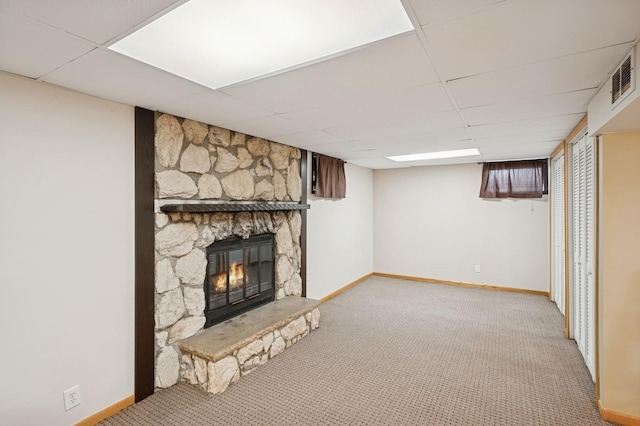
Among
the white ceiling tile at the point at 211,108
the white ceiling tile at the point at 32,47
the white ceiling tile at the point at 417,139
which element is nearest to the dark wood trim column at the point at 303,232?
the white ceiling tile at the point at 417,139

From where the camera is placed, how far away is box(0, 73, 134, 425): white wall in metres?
1.82

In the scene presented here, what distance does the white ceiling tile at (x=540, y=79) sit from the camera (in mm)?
1610

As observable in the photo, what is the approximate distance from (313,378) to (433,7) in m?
2.71

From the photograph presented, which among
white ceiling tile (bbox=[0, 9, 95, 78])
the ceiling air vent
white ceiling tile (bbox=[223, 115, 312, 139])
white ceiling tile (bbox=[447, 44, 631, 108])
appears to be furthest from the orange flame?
the ceiling air vent

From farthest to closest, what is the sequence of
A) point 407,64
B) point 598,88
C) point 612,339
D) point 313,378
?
point 313,378
point 612,339
point 598,88
point 407,64

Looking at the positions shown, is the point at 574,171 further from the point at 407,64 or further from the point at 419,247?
the point at 419,247

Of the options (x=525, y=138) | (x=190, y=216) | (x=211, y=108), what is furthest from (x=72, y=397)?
(x=525, y=138)

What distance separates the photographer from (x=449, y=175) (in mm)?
5742

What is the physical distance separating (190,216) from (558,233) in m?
4.55

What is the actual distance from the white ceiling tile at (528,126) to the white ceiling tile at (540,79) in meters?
0.75

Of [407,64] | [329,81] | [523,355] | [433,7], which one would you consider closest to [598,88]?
[407,64]

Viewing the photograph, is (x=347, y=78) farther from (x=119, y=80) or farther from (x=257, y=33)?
(x=119, y=80)

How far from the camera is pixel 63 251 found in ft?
6.66

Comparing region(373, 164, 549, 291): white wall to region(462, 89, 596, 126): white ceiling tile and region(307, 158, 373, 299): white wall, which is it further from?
region(462, 89, 596, 126): white ceiling tile
